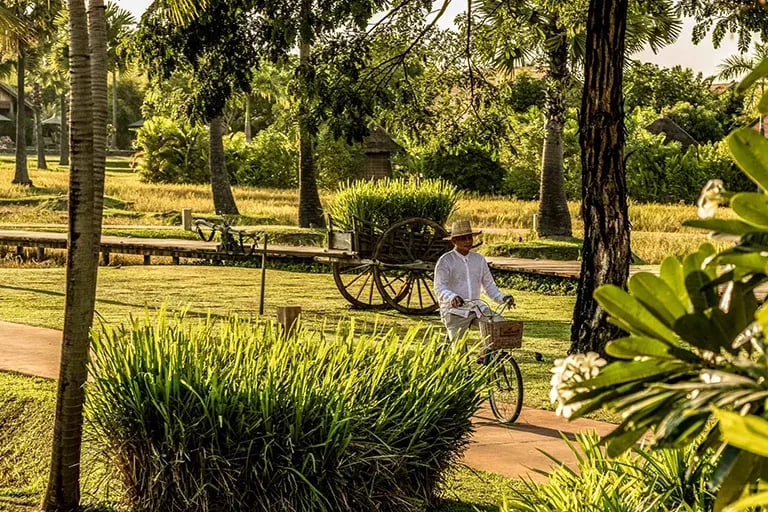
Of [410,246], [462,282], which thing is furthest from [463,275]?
[410,246]

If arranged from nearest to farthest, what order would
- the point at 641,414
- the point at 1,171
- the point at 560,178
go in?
the point at 641,414
the point at 560,178
the point at 1,171

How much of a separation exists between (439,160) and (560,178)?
18034 millimetres

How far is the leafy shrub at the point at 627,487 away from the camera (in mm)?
5023

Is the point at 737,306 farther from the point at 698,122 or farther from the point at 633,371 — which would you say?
the point at 698,122

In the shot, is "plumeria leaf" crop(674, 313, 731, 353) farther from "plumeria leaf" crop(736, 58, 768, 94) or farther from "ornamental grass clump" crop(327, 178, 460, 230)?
"ornamental grass clump" crop(327, 178, 460, 230)

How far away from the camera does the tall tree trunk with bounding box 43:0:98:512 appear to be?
6855 millimetres

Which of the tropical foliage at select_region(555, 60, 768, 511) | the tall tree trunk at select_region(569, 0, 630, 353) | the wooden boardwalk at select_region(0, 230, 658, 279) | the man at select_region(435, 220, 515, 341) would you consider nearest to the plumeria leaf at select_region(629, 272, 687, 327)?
the tropical foliage at select_region(555, 60, 768, 511)

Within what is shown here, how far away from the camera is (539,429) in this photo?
9008 mm

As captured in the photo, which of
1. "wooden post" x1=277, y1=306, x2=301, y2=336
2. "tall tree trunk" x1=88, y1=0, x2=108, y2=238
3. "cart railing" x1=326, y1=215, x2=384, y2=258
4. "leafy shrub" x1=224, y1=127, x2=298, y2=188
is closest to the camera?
"tall tree trunk" x1=88, y1=0, x2=108, y2=238

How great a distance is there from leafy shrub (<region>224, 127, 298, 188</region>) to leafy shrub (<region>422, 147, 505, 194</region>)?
7161 millimetres

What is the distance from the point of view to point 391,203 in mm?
17047

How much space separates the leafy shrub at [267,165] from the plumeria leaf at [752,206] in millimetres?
47894

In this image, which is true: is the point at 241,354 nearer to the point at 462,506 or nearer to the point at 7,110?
the point at 462,506

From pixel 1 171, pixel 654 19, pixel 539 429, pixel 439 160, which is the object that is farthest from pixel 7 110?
pixel 539 429
